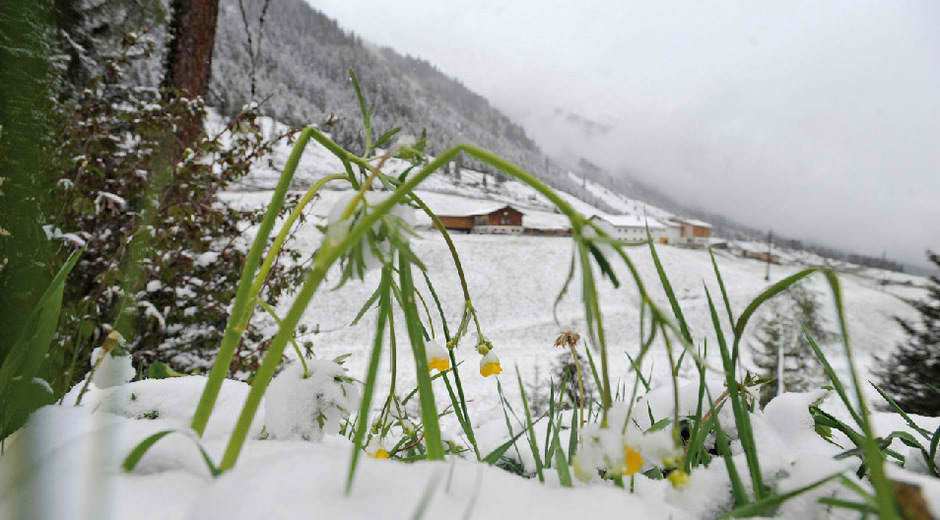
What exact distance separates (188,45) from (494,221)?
1879 cm

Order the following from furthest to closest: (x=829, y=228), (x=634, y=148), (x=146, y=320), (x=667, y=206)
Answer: (x=634, y=148) → (x=667, y=206) → (x=829, y=228) → (x=146, y=320)

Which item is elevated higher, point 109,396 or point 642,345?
point 642,345

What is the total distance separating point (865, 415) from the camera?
234mm

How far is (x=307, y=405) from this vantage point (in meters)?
0.43

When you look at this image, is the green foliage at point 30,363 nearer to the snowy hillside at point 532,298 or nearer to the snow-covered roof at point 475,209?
the snowy hillside at point 532,298

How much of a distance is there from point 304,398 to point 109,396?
0.67 ft

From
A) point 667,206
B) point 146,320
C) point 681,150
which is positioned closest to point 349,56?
point 146,320

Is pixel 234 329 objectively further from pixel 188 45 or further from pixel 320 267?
pixel 188 45

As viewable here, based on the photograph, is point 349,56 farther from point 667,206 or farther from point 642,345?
point 667,206

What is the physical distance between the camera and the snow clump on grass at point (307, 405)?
423mm

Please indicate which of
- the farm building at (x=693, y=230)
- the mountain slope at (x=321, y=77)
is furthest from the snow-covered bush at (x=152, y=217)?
the farm building at (x=693, y=230)

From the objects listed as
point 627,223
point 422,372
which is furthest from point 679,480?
point 627,223

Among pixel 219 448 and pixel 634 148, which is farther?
pixel 634 148

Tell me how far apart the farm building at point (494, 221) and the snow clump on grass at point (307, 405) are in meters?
19.1
